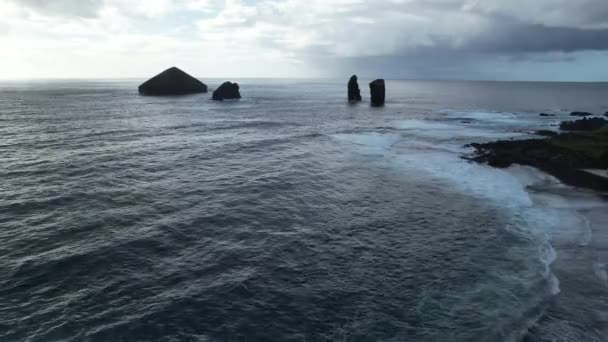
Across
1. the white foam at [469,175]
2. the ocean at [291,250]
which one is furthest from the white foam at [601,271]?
the white foam at [469,175]

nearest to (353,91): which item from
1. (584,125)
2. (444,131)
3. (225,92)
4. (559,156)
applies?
(225,92)

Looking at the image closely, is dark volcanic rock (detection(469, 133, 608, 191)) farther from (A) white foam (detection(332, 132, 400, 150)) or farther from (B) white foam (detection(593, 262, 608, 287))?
(B) white foam (detection(593, 262, 608, 287))

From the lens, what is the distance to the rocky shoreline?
3756cm

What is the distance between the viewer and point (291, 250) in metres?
22.0

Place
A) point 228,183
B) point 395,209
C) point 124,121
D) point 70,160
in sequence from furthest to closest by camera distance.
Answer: point 124,121 → point 70,160 → point 228,183 → point 395,209

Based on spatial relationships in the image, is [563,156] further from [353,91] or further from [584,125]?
[353,91]

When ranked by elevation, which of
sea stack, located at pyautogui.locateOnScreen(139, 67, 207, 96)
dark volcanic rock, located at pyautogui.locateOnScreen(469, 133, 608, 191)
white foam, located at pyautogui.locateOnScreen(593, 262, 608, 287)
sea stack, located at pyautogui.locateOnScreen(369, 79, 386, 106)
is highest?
sea stack, located at pyautogui.locateOnScreen(139, 67, 207, 96)

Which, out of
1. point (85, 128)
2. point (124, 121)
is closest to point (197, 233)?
point (85, 128)

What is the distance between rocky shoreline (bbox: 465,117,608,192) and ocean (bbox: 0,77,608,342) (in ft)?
7.55

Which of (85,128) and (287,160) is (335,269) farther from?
(85,128)

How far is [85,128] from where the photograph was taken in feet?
204

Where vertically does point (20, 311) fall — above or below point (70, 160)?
below

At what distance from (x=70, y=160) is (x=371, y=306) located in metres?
37.4

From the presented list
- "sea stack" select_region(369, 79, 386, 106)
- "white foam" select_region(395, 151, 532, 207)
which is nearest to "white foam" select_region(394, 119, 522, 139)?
"white foam" select_region(395, 151, 532, 207)
